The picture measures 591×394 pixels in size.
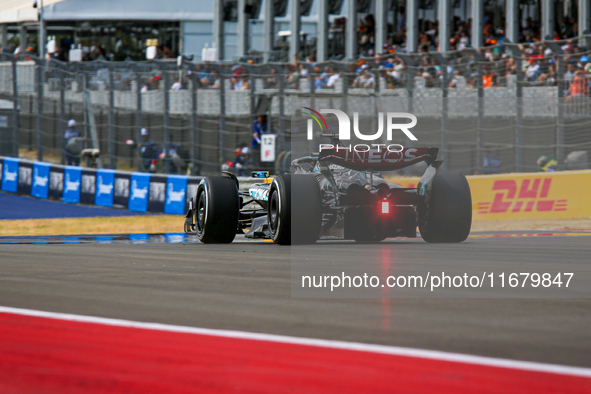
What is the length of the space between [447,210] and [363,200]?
1008 mm

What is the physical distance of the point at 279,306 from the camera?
193 inches

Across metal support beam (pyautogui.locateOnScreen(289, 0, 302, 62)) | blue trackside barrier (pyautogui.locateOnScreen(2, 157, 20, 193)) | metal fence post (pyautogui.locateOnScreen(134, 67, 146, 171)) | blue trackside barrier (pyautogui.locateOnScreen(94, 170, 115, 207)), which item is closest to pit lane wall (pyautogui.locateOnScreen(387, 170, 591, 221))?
metal fence post (pyautogui.locateOnScreen(134, 67, 146, 171))

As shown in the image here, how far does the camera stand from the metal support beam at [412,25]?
26.5 m

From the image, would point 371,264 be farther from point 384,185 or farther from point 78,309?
point 78,309

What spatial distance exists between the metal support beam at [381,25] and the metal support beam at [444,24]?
2173 mm

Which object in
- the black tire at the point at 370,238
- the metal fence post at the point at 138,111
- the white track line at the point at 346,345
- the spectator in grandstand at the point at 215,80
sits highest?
the spectator in grandstand at the point at 215,80

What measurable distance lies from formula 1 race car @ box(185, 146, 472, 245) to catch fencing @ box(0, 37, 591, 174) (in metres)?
5.44

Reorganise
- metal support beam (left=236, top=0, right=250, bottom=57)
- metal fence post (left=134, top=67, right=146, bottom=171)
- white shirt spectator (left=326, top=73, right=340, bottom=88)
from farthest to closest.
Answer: metal support beam (left=236, top=0, right=250, bottom=57) → metal fence post (left=134, top=67, right=146, bottom=171) → white shirt spectator (left=326, top=73, right=340, bottom=88)

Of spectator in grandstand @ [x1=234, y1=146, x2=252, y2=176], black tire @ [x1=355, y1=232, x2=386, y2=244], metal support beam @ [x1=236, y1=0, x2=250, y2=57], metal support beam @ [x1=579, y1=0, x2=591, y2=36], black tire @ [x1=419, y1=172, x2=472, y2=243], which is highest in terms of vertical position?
metal support beam @ [x1=236, y1=0, x2=250, y2=57]

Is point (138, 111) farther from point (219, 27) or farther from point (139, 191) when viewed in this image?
point (219, 27)

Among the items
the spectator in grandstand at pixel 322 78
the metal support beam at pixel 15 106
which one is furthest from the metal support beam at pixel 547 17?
the metal support beam at pixel 15 106

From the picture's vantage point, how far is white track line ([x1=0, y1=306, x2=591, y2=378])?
3.29 m

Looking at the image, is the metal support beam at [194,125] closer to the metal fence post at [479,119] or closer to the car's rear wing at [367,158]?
the metal fence post at [479,119]

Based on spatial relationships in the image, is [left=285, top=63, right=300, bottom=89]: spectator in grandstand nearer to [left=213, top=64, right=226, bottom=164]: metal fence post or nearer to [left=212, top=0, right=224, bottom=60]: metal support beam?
[left=213, top=64, right=226, bottom=164]: metal fence post
